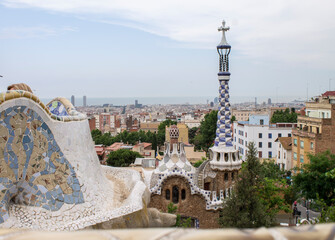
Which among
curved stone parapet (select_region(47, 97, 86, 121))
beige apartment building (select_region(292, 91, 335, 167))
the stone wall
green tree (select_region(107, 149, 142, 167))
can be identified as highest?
curved stone parapet (select_region(47, 97, 86, 121))

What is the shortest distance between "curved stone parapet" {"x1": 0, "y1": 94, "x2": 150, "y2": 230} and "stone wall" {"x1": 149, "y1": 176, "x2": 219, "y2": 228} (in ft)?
20.8

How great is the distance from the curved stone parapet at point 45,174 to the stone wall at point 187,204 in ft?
20.8

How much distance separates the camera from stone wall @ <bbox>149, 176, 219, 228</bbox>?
14289 mm

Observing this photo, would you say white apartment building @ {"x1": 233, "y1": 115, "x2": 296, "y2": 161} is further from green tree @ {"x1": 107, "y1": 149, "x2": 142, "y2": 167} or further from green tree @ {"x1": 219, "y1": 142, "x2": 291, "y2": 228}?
green tree @ {"x1": 219, "y1": 142, "x2": 291, "y2": 228}

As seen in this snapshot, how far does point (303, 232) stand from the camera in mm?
1787

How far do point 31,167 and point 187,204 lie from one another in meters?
8.51

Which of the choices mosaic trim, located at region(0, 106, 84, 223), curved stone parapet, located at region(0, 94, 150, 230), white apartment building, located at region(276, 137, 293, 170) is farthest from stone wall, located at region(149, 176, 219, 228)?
Result: white apartment building, located at region(276, 137, 293, 170)

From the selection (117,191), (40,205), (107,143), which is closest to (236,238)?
(40,205)

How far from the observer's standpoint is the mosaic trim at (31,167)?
6.40m

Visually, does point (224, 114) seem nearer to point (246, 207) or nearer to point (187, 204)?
point (187, 204)

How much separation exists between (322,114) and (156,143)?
30197mm

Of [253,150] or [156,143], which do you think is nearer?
[253,150]

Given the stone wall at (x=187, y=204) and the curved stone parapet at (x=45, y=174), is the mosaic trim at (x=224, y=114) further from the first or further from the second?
the curved stone parapet at (x=45, y=174)

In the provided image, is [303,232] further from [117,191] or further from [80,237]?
[117,191]
